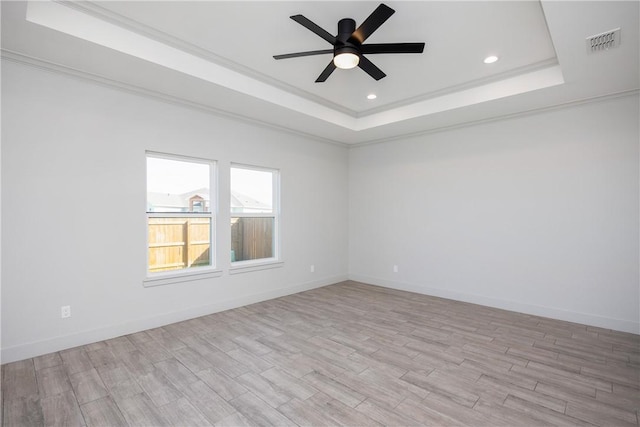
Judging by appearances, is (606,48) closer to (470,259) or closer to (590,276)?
(590,276)

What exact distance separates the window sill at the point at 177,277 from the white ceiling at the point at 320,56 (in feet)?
7.00

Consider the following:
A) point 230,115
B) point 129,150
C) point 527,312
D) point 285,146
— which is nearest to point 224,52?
point 230,115

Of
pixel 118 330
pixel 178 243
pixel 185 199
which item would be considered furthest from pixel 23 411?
pixel 185 199

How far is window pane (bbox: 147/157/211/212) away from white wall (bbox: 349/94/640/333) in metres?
3.11

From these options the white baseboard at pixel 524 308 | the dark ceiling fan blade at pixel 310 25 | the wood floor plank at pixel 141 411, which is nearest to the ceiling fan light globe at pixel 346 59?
the dark ceiling fan blade at pixel 310 25

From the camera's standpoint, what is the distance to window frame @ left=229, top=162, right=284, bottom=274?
460 centimetres

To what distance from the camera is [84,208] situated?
323 centimetres

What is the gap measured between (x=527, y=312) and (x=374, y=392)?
9.89 ft

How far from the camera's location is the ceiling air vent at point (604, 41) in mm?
2459

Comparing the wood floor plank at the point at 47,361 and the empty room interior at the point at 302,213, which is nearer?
the empty room interior at the point at 302,213

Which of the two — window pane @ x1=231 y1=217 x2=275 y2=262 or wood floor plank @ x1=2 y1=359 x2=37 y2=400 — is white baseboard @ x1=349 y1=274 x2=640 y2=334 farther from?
wood floor plank @ x1=2 y1=359 x2=37 y2=400

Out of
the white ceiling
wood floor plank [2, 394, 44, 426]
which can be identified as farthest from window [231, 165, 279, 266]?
wood floor plank [2, 394, 44, 426]

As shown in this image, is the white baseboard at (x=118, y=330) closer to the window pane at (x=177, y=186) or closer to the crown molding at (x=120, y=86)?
the window pane at (x=177, y=186)

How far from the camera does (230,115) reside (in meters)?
4.42
